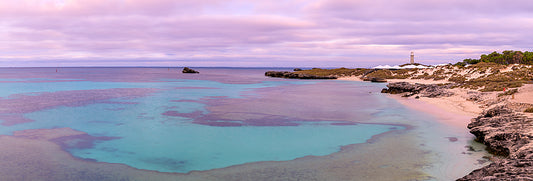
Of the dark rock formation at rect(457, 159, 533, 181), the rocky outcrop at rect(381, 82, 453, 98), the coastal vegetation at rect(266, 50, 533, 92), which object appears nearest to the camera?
the dark rock formation at rect(457, 159, 533, 181)

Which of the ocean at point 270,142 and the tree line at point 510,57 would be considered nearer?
the ocean at point 270,142

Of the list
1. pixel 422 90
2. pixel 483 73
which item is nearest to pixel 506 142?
pixel 422 90

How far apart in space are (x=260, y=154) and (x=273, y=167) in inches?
73.5

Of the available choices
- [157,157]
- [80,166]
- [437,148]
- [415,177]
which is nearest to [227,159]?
[157,157]

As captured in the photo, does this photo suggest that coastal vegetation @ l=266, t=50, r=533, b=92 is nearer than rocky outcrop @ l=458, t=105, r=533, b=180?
No

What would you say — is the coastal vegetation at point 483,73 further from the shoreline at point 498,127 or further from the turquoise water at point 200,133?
the turquoise water at point 200,133

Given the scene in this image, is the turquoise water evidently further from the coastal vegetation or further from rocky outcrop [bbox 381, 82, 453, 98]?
the coastal vegetation

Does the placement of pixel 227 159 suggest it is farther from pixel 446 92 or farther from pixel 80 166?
pixel 446 92

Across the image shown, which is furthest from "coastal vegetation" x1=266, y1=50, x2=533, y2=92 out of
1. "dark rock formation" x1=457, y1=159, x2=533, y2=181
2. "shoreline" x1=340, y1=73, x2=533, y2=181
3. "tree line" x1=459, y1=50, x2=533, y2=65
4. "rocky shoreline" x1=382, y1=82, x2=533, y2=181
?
"dark rock formation" x1=457, y1=159, x2=533, y2=181

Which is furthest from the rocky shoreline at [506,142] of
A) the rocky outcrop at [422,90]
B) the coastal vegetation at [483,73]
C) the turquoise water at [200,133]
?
the coastal vegetation at [483,73]

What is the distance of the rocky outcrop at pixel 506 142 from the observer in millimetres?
7375

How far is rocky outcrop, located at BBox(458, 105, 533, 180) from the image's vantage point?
738 centimetres

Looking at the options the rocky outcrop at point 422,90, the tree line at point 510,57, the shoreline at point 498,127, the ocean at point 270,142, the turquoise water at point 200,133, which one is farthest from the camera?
the tree line at point 510,57

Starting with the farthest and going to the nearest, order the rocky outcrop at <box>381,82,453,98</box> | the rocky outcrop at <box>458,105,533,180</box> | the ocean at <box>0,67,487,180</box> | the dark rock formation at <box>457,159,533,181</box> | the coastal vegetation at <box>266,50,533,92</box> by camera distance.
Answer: the coastal vegetation at <box>266,50,533,92</box>
the rocky outcrop at <box>381,82,453,98</box>
the ocean at <box>0,67,487,180</box>
the rocky outcrop at <box>458,105,533,180</box>
the dark rock formation at <box>457,159,533,181</box>
